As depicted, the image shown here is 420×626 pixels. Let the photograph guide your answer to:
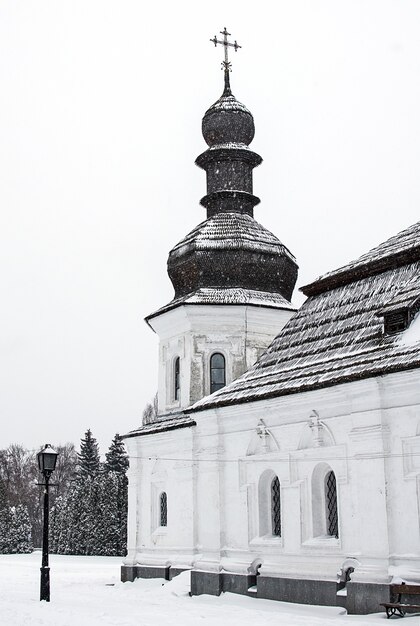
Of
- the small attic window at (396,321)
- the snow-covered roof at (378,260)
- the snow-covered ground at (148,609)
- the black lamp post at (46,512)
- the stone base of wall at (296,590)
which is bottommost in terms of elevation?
the snow-covered ground at (148,609)

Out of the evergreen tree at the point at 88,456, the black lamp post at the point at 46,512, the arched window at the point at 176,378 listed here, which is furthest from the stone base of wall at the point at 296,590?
the evergreen tree at the point at 88,456

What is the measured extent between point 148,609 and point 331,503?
3792mm

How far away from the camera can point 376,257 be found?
1691cm

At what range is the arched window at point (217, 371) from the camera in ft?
73.4

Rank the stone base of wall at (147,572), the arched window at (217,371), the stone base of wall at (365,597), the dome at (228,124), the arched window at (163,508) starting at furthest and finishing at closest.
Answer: the dome at (228,124), the arched window at (217,371), the arched window at (163,508), the stone base of wall at (147,572), the stone base of wall at (365,597)

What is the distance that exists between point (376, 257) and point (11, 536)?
120 feet

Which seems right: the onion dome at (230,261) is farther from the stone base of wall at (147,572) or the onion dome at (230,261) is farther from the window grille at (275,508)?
the stone base of wall at (147,572)

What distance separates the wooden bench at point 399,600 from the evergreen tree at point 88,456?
142ft

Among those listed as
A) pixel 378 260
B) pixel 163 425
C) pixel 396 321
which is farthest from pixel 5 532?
pixel 396 321

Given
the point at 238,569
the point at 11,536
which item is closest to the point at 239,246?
the point at 238,569

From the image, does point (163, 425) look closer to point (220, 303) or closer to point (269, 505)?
point (220, 303)

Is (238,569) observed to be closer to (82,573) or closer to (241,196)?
(241,196)

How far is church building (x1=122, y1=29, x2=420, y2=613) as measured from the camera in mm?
13711

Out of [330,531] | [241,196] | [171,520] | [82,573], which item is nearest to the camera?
[330,531]
